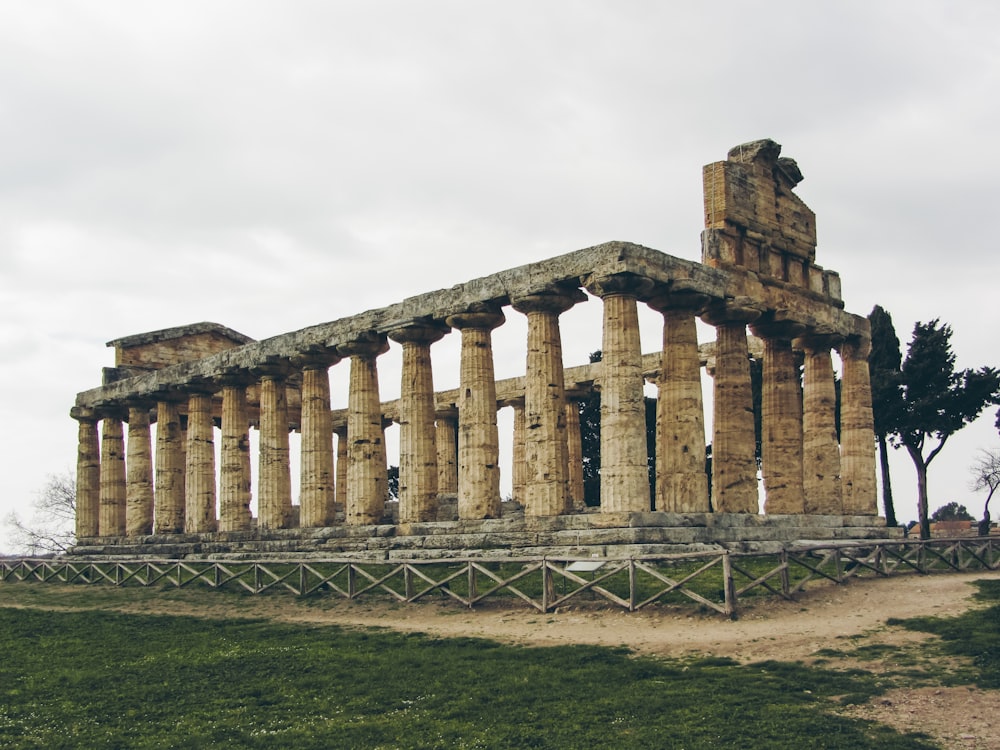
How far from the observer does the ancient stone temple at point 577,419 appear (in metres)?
29.8

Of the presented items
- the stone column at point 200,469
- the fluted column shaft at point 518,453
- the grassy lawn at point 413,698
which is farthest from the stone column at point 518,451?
the grassy lawn at point 413,698

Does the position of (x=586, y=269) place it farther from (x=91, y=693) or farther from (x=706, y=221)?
(x=91, y=693)

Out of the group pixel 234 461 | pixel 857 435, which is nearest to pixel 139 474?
pixel 234 461

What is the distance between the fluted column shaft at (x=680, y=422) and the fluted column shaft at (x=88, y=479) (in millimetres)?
A: 30701

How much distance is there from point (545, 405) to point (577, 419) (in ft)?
53.2

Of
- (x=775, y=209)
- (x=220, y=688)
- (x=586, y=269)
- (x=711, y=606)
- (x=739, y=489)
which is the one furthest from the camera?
(x=775, y=209)

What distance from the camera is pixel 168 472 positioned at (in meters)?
46.5

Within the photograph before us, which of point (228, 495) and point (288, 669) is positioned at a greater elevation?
point (228, 495)

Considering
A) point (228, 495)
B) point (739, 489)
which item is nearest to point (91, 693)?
point (739, 489)

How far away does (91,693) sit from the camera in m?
17.5

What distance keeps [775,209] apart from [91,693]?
25937 mm

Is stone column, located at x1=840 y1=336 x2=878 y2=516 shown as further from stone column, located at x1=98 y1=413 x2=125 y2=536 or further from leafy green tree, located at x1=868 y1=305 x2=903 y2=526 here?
stone column, located at x1=98 y1=413 x2=125 y2=536

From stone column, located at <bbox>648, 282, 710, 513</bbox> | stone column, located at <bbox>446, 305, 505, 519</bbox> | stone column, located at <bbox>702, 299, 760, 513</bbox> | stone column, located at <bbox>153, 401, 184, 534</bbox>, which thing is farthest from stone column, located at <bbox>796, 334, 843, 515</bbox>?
stone column, located at <bbox>153, 401, 184, 534</bbox>

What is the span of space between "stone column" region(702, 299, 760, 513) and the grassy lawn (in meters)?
14.8
